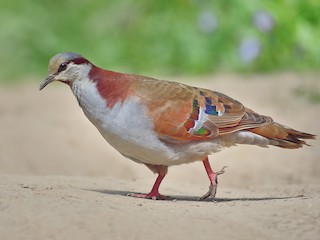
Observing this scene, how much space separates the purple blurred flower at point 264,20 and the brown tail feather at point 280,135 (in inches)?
205

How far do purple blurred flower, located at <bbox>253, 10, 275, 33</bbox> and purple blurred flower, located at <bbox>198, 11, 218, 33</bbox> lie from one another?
1002 millimetres

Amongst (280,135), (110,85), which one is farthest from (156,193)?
(280,135)

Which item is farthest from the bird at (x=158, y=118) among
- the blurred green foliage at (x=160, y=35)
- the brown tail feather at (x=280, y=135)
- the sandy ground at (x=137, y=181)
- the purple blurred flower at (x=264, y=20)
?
the purple blurred flower at (x=264, y=20)

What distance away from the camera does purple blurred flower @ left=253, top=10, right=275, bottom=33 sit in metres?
10.6

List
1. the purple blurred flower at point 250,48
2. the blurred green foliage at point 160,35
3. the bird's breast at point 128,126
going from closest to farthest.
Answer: the bird's breast at point 128,126 < the blurred green foliage at point 160,35 < the purple blurred flower at point 250,48

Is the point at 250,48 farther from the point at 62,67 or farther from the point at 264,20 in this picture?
the point at 62,67

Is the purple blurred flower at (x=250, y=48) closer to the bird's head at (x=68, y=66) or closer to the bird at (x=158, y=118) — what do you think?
the bird at (x=158, y=118)

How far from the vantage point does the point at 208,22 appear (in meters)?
11.7

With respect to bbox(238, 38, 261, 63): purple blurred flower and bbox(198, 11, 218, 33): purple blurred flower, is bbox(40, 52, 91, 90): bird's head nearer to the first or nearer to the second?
bbox(238, 38, 261, 63): purple blurred flower

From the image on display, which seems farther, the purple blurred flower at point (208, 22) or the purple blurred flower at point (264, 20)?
the purple blurred flower at point (208, 22)

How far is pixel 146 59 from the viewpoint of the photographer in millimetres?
12109

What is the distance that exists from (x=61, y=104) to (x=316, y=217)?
585cm

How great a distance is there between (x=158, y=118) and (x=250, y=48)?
18.9 feet

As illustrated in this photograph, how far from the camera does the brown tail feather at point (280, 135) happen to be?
18.4ft
